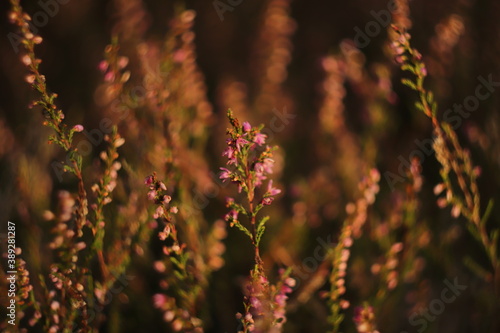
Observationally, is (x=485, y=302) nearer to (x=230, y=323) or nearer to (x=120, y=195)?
(x=230, y=323)

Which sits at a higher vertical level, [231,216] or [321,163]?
[231,216]

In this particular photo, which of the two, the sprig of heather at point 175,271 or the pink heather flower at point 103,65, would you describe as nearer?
the sprig of heather at point 175,271

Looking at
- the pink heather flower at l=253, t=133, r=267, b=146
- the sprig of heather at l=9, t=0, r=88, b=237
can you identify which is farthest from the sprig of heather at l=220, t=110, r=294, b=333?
the sprig of heather at l=9, t=0, r=88, b=237

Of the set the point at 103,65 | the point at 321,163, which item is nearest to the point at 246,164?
the point at 103,65

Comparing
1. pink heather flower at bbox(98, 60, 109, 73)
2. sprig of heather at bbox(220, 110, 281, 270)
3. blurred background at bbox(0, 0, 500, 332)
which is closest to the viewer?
sprig of heather at bbox(220, 110, 281, 270)

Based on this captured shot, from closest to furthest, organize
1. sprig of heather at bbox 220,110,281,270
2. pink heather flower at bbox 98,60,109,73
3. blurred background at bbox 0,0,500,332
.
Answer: sprig of heather at bbox 220,110,281,270 → pink heather flower at bbox 98,60,109,73 → blurred background at bbox 0,0,500,332

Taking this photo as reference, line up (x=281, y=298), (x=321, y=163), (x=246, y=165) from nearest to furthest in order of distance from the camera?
(x=246, y=165), (x=281, y=298), (x=321, y=163)

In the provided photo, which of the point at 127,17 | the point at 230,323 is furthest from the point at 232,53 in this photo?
the point at 230,323

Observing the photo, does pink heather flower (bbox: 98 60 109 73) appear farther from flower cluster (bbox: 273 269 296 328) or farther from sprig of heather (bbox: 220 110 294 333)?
flower cluster (bbox: 273 269 296 328)

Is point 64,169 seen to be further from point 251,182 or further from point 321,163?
point 321,163

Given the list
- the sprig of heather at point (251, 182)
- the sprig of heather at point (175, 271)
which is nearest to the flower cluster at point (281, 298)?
the sprig of heather at point (251, 182)

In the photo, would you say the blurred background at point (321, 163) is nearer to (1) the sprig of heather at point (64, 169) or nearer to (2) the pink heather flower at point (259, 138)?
(1) the sprig of heather at point (64, 169)

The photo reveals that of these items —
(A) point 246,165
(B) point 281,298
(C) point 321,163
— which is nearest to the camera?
(A) point 246,165

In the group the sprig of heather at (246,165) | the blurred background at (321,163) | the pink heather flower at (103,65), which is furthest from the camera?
the blurred background at (321,163)
